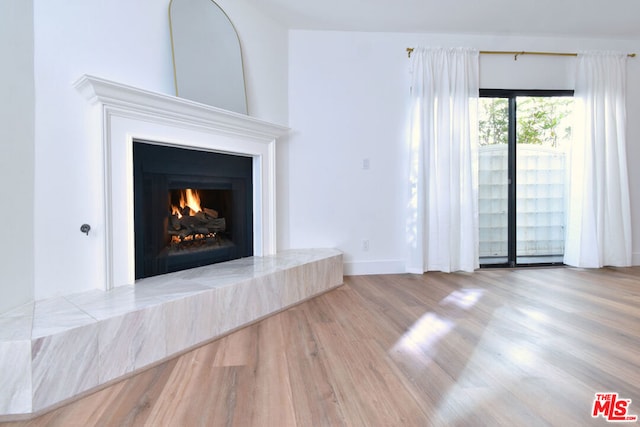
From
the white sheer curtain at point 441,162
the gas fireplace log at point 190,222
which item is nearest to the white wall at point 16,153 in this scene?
the gas fireplace log at point 190,222

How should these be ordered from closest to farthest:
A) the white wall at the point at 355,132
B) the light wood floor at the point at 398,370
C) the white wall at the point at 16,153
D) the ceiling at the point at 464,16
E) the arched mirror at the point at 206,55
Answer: the light wood floor at the point at 398,370, the white wall at the point at 16,153, the arched mirror at the point at 206,55, the ceiling at the point at 464,16, the white wall at the point at 355,132

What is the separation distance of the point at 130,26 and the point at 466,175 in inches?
126

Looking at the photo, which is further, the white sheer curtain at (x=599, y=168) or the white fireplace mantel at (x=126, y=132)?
the white sheer curtain at (x=599, y=168)

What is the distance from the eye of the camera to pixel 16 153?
1.53 metres

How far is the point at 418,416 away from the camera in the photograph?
1.15 metres

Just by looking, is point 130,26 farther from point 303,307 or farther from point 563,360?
point 563,360

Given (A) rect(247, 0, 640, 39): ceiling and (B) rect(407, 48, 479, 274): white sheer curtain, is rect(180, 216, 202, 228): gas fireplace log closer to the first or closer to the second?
(A) rect(247, 0, 640, 39): ceiling

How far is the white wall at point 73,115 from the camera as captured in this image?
5.39 feet

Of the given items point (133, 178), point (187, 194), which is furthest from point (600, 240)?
point (133, 178)

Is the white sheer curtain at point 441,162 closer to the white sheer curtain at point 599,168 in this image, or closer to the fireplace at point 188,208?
the white sheer curtain at point 599,168

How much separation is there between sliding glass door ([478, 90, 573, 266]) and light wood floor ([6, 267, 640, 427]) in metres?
1.29

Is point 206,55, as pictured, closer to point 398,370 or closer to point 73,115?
point 73,115

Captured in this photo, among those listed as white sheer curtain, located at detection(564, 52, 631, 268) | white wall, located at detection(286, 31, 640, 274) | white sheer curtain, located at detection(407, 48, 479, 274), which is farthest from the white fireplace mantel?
white sheer curtain, located at detection(564, 52, 631, 268)

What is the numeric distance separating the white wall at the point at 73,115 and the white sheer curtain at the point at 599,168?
433 cm
